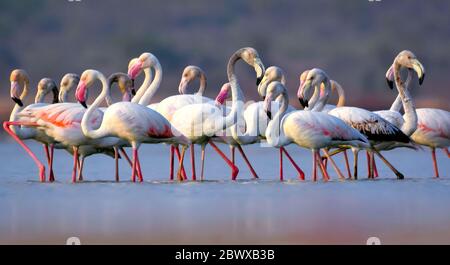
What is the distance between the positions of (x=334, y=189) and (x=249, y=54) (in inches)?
103

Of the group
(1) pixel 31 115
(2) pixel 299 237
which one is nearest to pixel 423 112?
(1) pixel 31 115

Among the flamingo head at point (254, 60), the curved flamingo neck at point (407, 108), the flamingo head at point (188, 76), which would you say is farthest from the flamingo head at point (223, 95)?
the curved flamingo neck at point (407, 108)

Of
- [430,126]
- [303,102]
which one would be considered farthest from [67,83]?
[430,126]

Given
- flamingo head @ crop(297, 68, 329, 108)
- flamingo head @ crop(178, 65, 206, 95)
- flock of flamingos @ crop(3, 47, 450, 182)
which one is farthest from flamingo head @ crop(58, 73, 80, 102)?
flamingo head @ crop(297, 68, 329, 108)

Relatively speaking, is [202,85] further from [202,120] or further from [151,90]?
[202,120]

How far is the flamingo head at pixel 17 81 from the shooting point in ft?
49.7

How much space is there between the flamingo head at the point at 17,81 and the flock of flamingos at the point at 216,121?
1 cm

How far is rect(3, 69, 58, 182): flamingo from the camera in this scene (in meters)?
14.7

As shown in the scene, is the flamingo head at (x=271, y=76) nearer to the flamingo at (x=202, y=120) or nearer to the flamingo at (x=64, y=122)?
the flamingo at (x=202, y=120)

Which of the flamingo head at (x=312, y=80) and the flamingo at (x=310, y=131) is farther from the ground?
the flamingo head at (x=312, y=80)

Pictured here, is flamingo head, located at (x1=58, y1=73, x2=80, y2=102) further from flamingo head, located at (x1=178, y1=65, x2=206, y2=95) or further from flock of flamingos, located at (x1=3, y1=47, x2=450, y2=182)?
flamingo head, located at (x1=178, y1=65, x2=206, y2=95)

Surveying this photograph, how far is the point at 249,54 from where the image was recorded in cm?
1509

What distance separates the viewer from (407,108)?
15375 mm

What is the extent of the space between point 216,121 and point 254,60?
4.25 ft
